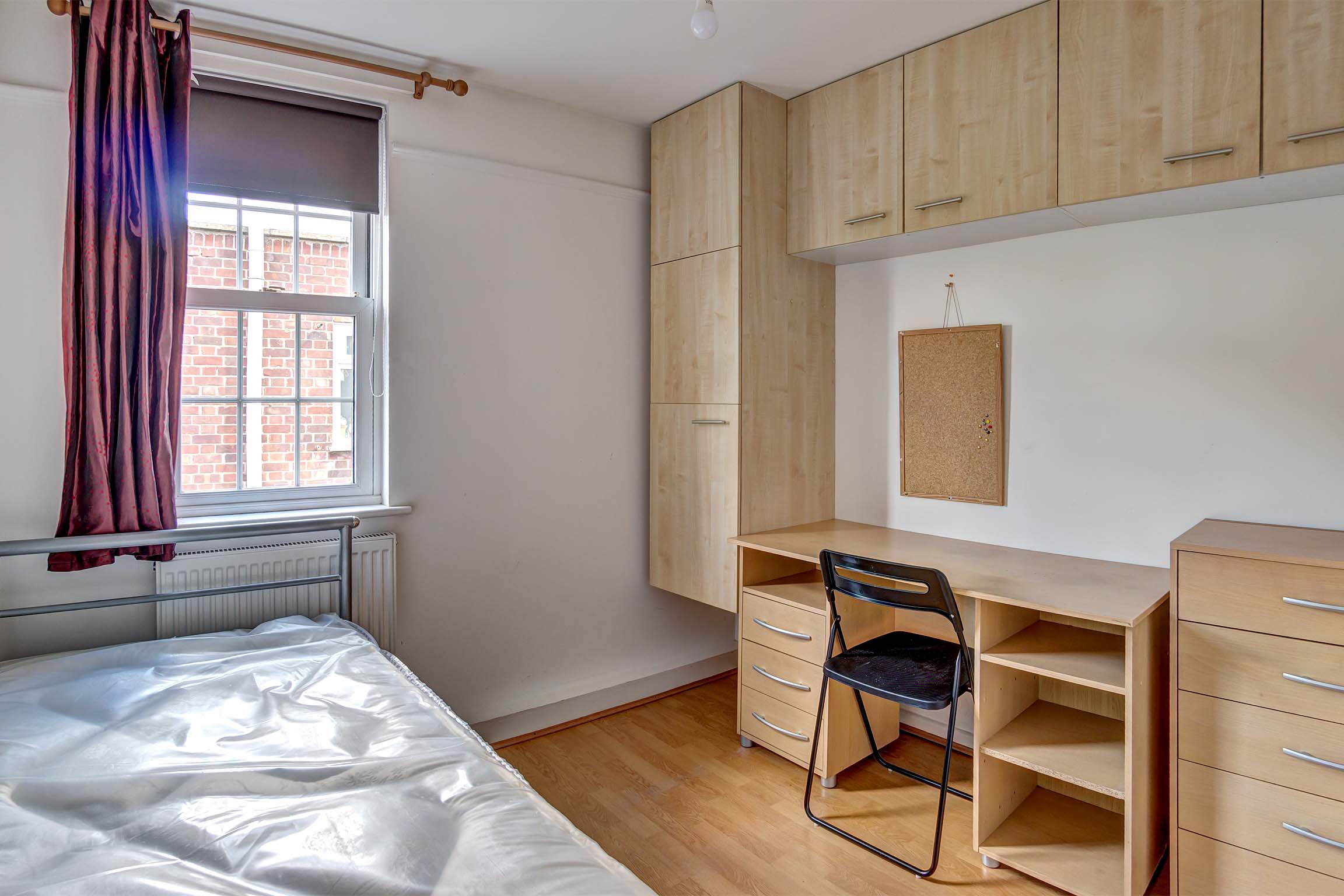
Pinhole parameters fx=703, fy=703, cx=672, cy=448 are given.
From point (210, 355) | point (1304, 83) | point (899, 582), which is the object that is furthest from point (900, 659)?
point (210, 355)

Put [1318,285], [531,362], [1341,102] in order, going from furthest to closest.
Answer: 1. [531,362]
2. [1318,285]
3. [1341,102]

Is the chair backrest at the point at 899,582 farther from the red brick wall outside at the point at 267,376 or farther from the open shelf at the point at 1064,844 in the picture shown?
the red brick wall outside at the point at 267,376

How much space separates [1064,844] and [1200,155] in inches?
76.2

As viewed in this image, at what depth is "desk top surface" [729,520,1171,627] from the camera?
6.10 ft

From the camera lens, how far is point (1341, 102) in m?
1.65

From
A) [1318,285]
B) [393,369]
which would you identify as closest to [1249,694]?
[1318,285]

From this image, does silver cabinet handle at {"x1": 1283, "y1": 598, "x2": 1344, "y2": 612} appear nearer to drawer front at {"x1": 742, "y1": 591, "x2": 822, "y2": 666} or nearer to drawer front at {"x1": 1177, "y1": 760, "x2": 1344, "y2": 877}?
drawer front at {"x1": 1177, "y1": 760, "x2": 1344, "y2": 877}

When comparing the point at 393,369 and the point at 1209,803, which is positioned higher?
the point at 393,369

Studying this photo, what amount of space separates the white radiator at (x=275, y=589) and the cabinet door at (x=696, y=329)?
1.31m

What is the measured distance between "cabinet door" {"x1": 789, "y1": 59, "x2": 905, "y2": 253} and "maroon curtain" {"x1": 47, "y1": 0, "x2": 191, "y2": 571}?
210 centimetres

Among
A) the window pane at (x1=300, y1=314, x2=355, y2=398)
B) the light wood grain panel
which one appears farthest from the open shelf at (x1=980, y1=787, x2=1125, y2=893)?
the window pane at (x1=300, y1=314, x2=355, y2=398)

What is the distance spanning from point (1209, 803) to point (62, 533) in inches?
124

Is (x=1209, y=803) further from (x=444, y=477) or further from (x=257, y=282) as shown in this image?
(x=257, y=282)

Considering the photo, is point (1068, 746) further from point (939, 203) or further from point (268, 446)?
point (268, 446)
